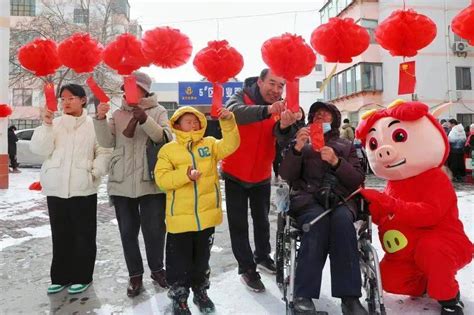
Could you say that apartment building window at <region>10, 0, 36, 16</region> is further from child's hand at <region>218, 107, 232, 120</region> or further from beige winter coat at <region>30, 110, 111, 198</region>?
child's hand at <region>218, 107, 232, 120</region>

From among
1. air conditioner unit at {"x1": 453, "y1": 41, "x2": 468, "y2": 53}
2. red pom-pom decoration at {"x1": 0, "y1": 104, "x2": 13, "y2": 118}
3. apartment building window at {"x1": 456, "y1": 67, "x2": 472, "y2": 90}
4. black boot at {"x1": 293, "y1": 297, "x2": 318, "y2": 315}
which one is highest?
air conditioner unit at {"x1": 453, "y1": 41, "x2": 468, "y2": 53}

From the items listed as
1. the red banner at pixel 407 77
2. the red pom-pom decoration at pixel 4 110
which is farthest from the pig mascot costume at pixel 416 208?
the red pom-pom decoration at pixel 4 110

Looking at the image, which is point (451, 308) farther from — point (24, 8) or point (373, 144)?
point (24, 8)

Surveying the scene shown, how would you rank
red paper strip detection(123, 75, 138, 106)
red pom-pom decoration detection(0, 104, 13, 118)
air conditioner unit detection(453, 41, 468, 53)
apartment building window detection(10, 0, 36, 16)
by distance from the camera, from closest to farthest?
red paper strip detection(123, 75, 138, 106) < red pom-pom decoration detection(0, 104, 13, 118) < air conditioner unit detection(453, 41, 468, 53) < apartment building window detection(10, 0, 36, 16)

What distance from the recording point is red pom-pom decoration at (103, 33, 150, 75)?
98.1 inches

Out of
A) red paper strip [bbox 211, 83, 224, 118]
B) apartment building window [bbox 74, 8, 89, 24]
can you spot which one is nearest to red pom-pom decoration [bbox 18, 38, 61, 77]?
red paper strip [bbox 211, 83, 224, 118]

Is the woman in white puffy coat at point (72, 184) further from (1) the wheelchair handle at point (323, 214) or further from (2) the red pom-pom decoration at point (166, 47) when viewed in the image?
(1) the wheelchair handle at point (323, 214)

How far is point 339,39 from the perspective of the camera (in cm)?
239

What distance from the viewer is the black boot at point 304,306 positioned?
226 centimetres

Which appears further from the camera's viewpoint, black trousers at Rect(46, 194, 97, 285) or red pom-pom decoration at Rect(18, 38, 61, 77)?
black trousers at Rect(46, 194, 97, 285)

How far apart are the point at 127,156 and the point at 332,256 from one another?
5.42 feet

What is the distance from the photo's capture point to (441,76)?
61.4 feet

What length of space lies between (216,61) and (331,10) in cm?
2149

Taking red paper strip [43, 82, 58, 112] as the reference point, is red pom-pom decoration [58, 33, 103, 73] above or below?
above
